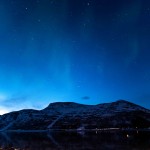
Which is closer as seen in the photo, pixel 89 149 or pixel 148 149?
pixel 148 149

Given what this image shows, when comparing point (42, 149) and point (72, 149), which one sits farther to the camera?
point (42, 149)

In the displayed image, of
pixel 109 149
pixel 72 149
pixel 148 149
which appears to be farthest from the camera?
pixel 72 149

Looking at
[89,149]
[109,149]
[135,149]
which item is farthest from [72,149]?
[135,149]

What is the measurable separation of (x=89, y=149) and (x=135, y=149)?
8148 millimetres

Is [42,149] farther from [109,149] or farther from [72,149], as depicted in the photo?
[109,149]

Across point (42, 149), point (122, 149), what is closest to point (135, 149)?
point (122, 149)

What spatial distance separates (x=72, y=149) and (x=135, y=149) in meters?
11.9

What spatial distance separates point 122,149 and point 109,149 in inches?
103

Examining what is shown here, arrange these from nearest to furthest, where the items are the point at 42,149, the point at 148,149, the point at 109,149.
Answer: the point at 148,149
the point at 109,149
the point at 42,149

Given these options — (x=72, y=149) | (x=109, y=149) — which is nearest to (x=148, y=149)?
(x=109, y=149)

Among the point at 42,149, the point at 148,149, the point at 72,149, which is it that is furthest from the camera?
the point at 42,149

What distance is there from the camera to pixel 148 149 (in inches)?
1601

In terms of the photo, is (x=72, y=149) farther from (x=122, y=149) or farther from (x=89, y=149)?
(x=122, y=149)

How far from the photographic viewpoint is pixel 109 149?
44.4 m
